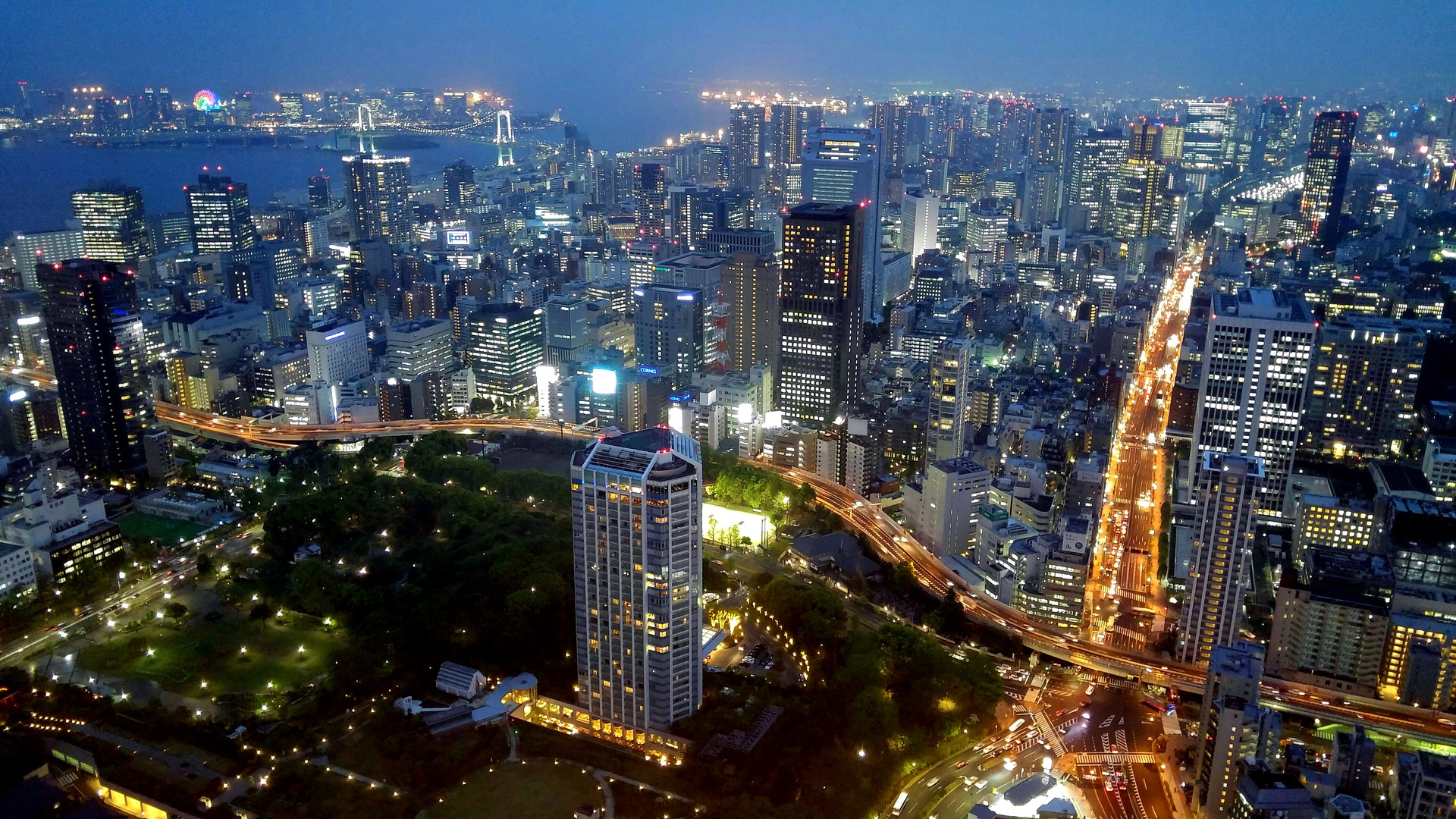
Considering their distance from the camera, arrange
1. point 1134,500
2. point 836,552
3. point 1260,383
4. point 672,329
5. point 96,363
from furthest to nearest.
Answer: point 672,329 → point 1134,500 → point 96,363 → point 1260,383 → point 836,552

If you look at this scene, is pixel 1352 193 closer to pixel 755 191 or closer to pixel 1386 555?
pixel 755 191

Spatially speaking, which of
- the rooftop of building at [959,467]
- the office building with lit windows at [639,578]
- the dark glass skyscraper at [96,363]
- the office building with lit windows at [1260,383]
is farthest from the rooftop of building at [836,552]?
the dark glass skyscraper at [96,363]

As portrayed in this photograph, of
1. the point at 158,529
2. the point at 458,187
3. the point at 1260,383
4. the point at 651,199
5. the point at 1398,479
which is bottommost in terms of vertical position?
the point at 158,529

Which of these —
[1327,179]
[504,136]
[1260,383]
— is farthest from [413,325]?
[504,136]

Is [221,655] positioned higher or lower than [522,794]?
higher

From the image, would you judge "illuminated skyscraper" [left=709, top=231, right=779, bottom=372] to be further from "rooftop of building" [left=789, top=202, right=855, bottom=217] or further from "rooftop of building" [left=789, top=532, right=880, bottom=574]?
"rooftop of building" [left=789, top=532, right=880, bottom=574]

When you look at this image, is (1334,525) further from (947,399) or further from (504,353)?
(504,353)

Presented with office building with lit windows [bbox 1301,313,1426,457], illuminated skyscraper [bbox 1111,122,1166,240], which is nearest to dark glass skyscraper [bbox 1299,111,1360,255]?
illuminated skyscraper [bbox 1111,122,1166,240]

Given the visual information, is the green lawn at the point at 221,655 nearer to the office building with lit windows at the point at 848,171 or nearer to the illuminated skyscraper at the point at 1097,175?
the office building with lit windows at the point at 848,171
